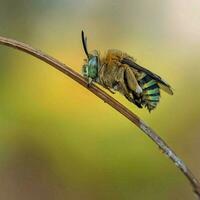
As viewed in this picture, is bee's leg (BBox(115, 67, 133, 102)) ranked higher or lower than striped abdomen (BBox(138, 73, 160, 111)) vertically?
higher

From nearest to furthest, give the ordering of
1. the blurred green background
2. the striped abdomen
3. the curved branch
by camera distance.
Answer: the curved branch → the striped abdomen → the blurred green background

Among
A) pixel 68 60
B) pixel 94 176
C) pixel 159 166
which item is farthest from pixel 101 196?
pixel 68 60

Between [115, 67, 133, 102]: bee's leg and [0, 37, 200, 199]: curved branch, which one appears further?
[115, 67, 133, 102]: bee's leg

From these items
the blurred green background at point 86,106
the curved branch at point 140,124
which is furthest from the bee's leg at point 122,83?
the blurred green background at point 86,106

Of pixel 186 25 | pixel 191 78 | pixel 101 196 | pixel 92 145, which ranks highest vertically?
pixel 186 25

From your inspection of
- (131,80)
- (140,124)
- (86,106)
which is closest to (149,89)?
(131,80)

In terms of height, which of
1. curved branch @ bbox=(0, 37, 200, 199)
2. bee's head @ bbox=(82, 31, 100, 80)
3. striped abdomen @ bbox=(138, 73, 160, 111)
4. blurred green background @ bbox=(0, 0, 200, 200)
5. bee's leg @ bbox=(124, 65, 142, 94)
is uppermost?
blurred green background @ bbox=(0, 0, 200, 200)

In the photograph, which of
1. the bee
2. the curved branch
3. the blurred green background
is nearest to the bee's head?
the bee

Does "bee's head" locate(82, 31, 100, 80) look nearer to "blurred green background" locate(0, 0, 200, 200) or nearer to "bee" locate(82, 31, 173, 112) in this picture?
"bee" locate(82, 31, 173, 112)

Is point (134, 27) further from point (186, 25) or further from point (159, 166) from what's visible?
point (159, 166)
